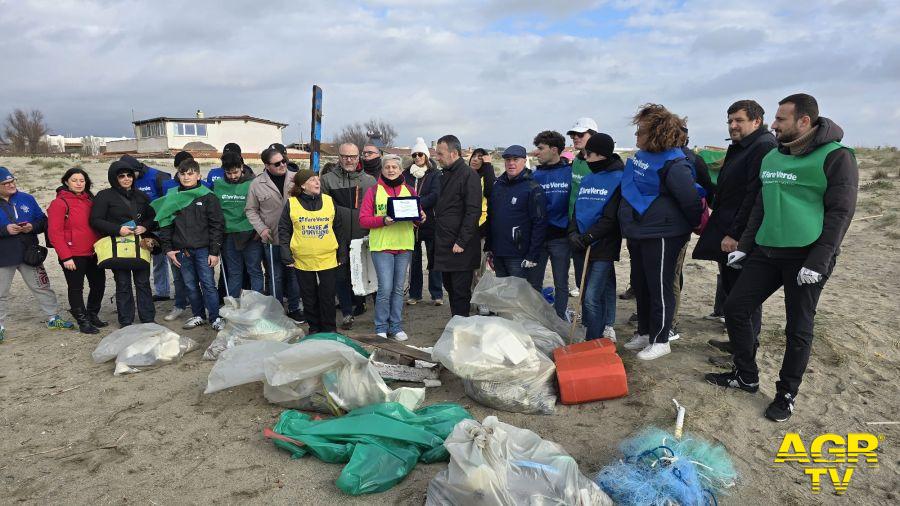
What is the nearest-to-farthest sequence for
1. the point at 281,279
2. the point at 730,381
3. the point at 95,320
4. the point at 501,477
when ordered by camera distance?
the point at 501,477 < the point at 730,381 < the point at 95,320 < the point at 281,279

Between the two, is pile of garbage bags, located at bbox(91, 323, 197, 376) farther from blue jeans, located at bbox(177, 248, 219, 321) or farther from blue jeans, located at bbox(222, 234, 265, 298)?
blue jeans, located at bbox(222, 234, 265, 298)

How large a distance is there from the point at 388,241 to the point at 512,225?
1157 mm

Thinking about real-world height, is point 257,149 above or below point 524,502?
above

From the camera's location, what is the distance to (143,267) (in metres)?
5.43

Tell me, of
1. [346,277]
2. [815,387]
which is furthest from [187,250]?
[815,387]

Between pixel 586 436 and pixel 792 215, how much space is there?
184cm

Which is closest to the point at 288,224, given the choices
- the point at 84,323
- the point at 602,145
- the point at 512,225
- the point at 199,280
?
the point at 199,280

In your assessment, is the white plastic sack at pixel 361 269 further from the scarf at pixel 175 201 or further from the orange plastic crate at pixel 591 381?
the orange plastic crate at pixel 591 381

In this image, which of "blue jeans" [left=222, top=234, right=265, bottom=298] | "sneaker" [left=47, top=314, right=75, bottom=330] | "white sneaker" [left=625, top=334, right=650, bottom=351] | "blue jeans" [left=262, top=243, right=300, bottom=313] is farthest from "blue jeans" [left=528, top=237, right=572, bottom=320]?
"sneaker" [left=47, top=314, right=75, bottom=330]

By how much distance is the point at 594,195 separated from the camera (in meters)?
4.36

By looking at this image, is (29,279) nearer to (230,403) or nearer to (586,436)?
(230,403)

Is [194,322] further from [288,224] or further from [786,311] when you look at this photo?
[786,311]

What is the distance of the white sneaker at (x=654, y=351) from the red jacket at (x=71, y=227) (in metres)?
5.42

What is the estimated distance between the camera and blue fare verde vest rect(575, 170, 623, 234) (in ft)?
14.2
